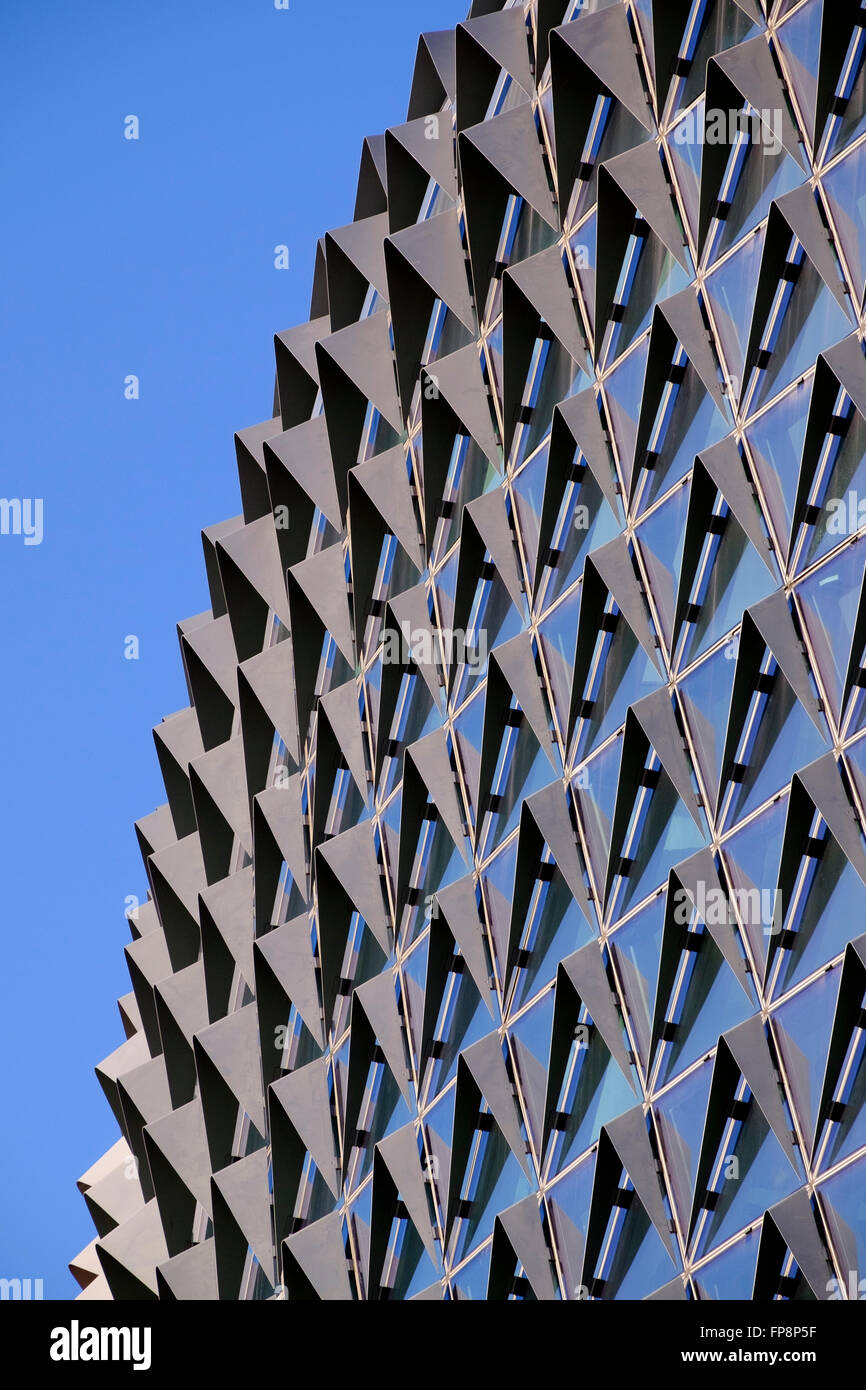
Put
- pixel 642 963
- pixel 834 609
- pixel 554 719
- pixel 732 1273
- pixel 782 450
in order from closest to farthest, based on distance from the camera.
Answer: pixel 834 609, pixel 732 1273, pixel 782 450, pixel 642 963, pixel 554 719

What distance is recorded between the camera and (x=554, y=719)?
23969 millimetres

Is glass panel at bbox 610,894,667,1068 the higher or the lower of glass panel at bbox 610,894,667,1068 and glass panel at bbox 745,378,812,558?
the lower

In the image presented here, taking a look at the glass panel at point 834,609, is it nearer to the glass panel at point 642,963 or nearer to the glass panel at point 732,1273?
the glass panel at point 642,963

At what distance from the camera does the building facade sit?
58.7 feet

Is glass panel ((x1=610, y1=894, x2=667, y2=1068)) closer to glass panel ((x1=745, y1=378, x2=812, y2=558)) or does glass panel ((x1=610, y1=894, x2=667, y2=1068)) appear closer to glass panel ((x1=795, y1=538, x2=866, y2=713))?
glass panel ((x1=795, y1=538, x2=866, y2=713))

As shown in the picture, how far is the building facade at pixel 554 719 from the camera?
1791cm

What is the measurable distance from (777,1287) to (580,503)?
37.8 ft

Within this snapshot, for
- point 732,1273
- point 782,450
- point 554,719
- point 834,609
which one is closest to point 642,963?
point 732,1273

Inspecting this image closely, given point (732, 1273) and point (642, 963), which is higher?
point (642, 963)

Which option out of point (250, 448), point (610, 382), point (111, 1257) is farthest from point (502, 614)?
point (111, 1257)

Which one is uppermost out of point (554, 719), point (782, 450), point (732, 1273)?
point (782, 450)

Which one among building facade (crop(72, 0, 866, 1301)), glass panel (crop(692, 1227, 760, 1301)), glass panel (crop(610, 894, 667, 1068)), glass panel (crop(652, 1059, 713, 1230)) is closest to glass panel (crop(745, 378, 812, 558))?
building facade (crop(72, 0, 866, 1301))

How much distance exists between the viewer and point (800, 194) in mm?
18688

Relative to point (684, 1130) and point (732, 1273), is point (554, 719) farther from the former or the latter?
point (732, 1273)
